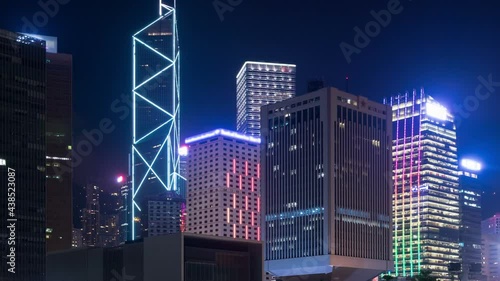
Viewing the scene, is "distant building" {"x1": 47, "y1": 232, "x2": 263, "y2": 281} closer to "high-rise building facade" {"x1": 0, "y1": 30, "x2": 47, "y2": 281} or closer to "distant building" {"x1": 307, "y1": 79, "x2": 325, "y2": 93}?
"high-rise building facade" {"x1": 0, "y1": 30, "x2": 47, "y2": 281}

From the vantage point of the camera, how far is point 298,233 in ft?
559

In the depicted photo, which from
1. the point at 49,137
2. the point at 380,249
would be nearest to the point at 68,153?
the point at 49,137

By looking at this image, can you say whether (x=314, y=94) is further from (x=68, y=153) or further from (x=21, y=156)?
(x=21, y=156)

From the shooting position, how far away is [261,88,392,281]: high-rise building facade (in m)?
166

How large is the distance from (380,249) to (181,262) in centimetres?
9433

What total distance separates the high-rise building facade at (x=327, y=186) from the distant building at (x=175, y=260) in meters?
68.7

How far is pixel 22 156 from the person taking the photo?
10600 cm

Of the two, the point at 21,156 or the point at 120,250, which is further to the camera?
the point at 21,156

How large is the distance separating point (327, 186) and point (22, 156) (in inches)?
2984
